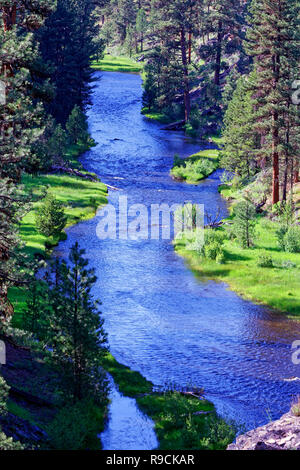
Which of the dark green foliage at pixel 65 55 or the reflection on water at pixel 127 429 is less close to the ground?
the dark green foliage at pixel 65 55

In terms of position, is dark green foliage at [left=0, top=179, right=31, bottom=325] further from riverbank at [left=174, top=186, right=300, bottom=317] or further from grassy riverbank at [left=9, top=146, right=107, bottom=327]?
riverbank at [left=174, top=186, right=300, bottom=317]

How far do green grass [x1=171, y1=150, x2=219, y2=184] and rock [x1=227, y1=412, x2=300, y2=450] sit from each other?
5035cm

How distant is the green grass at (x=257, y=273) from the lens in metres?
41.0

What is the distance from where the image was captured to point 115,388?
29797mm

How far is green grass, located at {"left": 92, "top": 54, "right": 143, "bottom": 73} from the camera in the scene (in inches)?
5955

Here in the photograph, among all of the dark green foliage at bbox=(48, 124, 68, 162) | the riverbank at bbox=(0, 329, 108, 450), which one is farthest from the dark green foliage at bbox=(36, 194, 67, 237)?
the riverbank at bbox=(0, 329, 108, 450)

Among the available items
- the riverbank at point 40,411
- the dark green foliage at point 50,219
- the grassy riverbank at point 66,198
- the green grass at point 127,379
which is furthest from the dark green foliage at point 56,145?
the riverbank at point 40,411

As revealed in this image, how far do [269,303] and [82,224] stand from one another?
1984cm

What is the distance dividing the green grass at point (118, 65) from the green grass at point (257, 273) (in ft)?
345

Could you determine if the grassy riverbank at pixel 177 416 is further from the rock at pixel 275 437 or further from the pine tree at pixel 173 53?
the pine tree at pixel 173 53

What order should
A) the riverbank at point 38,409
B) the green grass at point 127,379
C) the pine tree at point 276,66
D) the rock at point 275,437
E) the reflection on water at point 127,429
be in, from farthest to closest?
1. the pine tree at point 276,66
2. the green grass at point 127,379
3. the reflection on water at point 127,429
4. the riverbank at point 38,409
5. the rock at point 275,437

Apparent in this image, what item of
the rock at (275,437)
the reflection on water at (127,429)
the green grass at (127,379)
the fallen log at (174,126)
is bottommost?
the green grass at (127,379)

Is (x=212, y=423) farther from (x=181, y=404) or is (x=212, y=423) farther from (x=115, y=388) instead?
(x=115, y=388)
